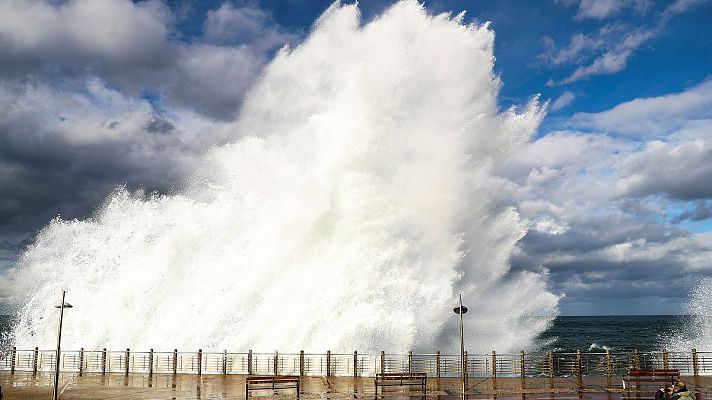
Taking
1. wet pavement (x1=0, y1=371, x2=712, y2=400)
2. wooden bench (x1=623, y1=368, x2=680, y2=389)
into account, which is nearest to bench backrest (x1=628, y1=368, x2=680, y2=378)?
wooden bench (x1=623, y1=368, x2=680, y2=389)

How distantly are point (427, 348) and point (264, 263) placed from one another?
13.9 metres

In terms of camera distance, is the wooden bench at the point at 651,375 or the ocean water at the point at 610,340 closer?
the wooden bench at the point at 651,375

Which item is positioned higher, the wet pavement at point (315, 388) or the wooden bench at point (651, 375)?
the wooden bench at point (651, 375)

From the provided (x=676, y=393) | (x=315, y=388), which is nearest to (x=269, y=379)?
(x=315, y=388)

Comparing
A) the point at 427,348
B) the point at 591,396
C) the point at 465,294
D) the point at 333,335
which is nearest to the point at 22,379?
the point at 333,335

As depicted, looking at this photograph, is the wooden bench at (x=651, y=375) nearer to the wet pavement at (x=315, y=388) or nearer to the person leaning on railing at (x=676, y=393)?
the wet pavement at (x=315, y=388)

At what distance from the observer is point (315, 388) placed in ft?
76.8

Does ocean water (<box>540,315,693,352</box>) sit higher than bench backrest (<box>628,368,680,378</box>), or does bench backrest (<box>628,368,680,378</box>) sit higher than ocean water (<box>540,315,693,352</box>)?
bench backrest (<box>628,368,680,378</box>)

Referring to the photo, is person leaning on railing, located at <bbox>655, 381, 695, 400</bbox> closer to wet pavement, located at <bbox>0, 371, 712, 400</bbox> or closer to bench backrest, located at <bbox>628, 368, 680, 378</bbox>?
wet pavement, located at <bbox>0, 371, 712, 400</bbox>

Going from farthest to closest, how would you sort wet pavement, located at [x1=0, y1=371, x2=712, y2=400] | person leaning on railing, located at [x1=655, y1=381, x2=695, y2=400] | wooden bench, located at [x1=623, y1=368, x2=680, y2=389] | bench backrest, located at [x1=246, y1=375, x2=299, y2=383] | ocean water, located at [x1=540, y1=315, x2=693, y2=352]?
ocean water, located at [x1=540, y1=315, x2=693, y2=352] < wooden bench, located at [x1=623, y1=368, x2=680, y2=389] < wet pavement, located at [x1=0, y1=371, x2=712, y2=400] < bench backrest, located at [x1=246, y1=375, x2=299, y2=383] < person leaning on railing, located at [x1=655, y1=381, x2=695, y2=400]

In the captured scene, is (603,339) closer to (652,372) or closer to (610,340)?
(610,340)

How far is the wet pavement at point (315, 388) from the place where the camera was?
21.0m

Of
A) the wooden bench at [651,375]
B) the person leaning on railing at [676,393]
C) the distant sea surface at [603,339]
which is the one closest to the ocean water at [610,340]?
the distant sea surface at [603,339]

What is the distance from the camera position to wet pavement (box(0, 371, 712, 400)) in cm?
2103
